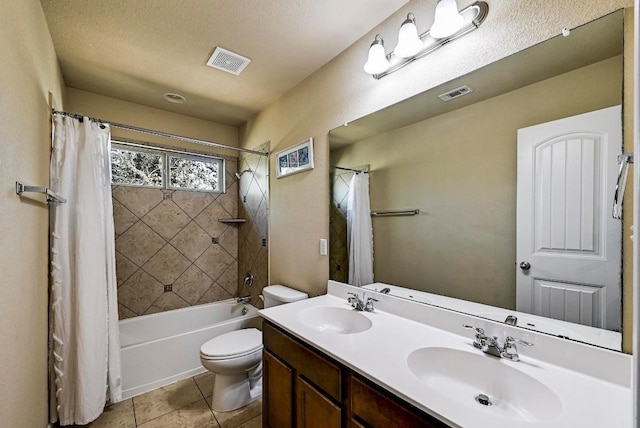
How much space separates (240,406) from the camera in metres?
1.92

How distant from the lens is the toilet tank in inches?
77.3

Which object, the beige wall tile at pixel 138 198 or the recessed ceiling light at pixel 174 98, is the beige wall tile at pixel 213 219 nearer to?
the beige wall tile at pixel 138 198

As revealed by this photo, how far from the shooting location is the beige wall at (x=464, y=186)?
979 mm

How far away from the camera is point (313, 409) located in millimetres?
1139

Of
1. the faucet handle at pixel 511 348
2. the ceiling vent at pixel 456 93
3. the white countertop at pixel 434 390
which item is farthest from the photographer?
the ceiling vent at pixel 456 93

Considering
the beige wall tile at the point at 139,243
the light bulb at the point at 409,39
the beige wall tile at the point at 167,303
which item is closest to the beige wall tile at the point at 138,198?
the beige wall tile at the point at 139,243

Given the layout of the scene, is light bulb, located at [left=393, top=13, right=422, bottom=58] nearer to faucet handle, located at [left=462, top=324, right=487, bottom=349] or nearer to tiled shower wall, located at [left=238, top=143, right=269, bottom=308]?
faucet handle, located at [left=462, top=324, right=487, bottom=349]

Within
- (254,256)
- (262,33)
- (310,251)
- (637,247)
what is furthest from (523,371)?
(254,256)

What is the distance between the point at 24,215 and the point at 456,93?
2037 millimetres

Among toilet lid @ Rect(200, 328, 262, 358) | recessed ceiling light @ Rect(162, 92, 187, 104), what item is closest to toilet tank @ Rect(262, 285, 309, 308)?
toilet lid @ Rect(200, 328, 262, 358)

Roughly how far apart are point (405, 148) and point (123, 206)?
2613mm

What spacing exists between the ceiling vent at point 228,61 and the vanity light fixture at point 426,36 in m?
0.97

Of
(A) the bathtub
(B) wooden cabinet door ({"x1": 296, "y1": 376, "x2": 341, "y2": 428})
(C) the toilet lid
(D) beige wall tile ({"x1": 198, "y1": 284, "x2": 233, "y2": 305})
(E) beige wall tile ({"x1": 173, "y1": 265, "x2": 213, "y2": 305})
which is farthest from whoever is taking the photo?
(D) beige wall tile ({"x1": 198, "y1": 284, "x2": 233, "y2": 305})

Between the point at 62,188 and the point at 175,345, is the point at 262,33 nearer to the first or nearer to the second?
the point at 62,188
